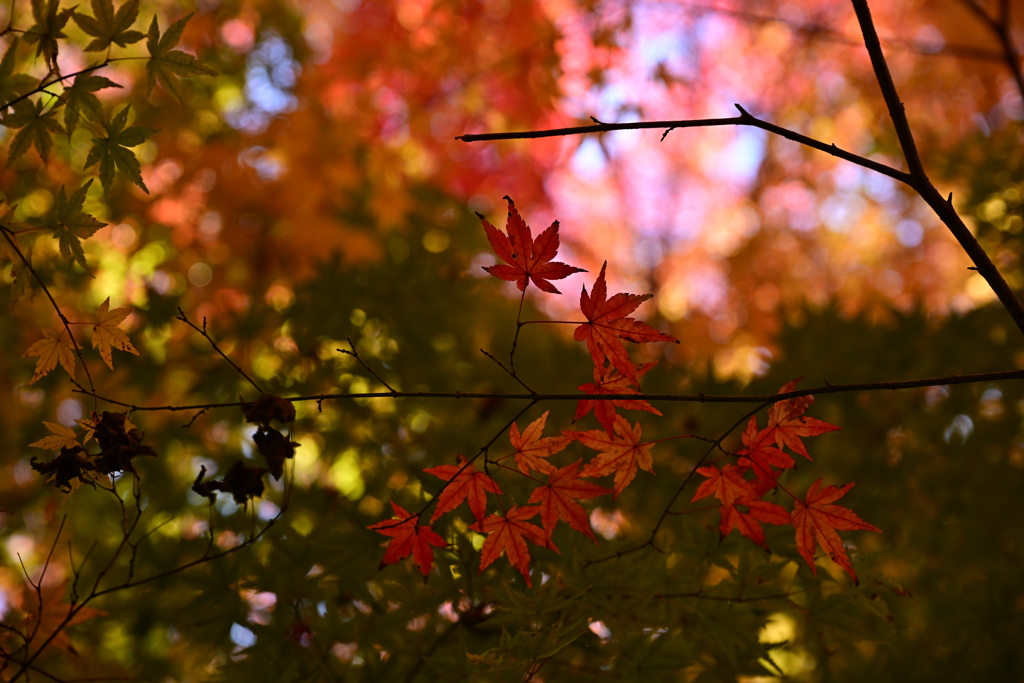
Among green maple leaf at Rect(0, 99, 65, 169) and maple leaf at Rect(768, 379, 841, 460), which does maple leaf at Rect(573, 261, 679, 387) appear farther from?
green maple leaf at Rect(0, 99, 65, 169)

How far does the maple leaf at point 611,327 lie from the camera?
0.92 metres

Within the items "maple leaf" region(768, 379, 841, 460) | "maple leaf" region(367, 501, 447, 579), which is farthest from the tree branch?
"maple leaf" region(367, 501, 447, 579)

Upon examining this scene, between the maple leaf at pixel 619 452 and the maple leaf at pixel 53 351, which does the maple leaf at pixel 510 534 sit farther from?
the maple leaf at pixel 53 351

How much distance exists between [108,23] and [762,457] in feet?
4.22

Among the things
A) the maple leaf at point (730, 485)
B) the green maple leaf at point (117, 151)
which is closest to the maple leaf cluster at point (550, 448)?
the maple leaf at point (730, 485)

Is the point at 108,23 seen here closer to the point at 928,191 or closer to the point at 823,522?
the point at 928,191

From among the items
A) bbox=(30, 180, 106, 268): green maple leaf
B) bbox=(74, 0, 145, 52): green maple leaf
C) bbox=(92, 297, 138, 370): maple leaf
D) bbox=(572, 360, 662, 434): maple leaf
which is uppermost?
bbox=(74, 0, 145, 52): green maple leaf

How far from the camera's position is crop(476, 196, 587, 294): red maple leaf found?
2.92ft

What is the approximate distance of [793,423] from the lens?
38.2 inches

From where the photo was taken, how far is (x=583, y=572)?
1.22 m

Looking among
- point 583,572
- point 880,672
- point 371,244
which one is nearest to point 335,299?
point 371,244

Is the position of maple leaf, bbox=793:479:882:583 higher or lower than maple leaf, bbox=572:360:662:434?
lower

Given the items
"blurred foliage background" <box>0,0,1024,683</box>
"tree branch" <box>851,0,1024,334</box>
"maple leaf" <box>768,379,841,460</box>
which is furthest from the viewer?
"blurred foliage background" <box>0,0,1024,683</box>

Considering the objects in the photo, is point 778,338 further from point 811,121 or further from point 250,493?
point 811,121
